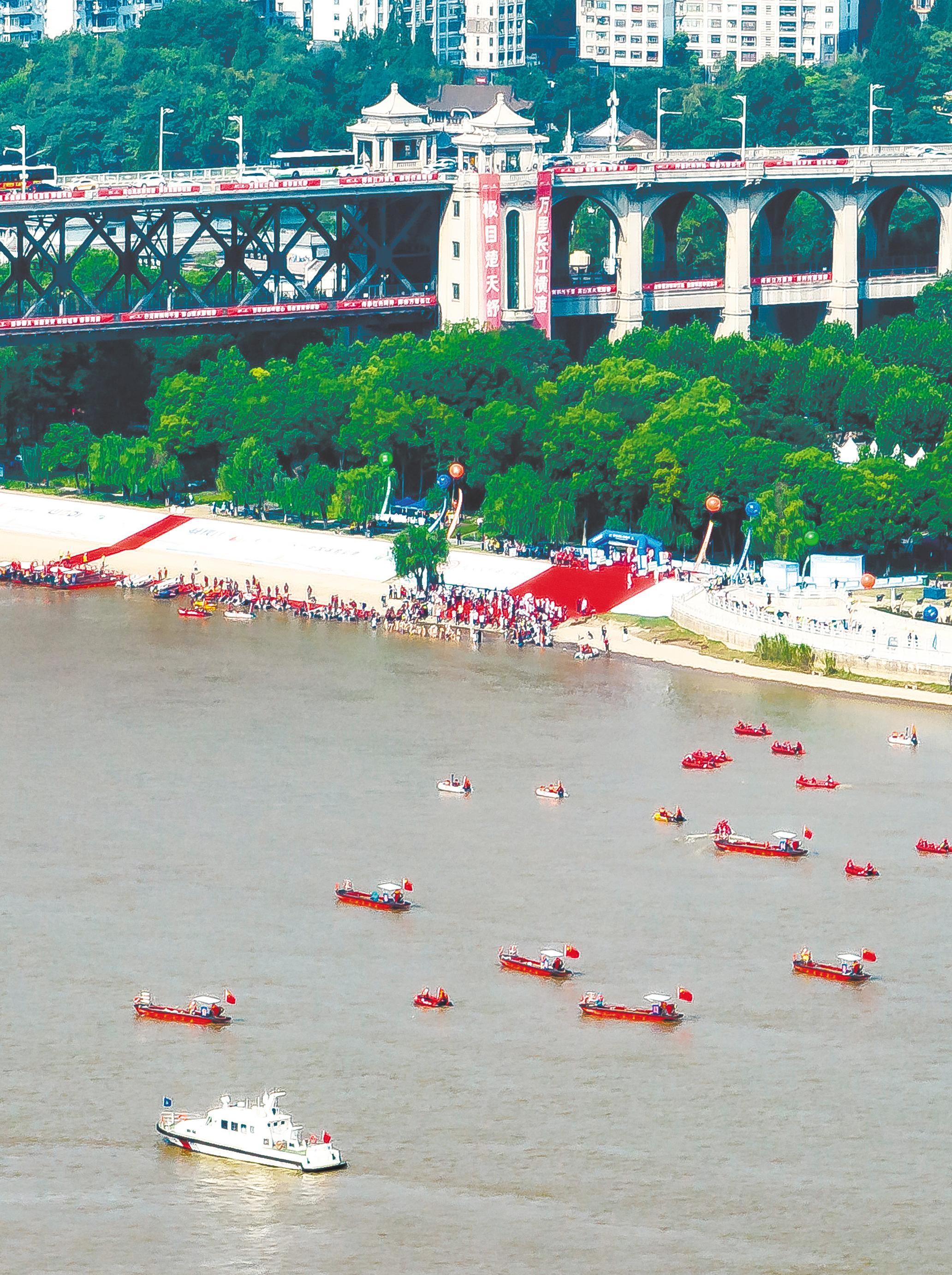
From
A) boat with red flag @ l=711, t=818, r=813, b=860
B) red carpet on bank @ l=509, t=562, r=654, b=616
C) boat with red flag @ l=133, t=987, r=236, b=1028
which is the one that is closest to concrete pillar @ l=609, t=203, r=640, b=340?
red carpet on bank @ l=509, t=562, r=654, b=616

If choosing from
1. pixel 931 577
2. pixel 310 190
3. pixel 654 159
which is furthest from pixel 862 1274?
pixel 654 159

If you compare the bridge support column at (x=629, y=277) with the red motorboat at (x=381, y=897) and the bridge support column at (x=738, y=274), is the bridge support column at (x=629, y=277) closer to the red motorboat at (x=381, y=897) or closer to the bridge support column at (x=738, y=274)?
the bridge support column at (x=738, y=274)

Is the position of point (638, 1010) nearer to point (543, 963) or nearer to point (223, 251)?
point (543, 963)

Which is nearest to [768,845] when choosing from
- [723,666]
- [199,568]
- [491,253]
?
[723,666]

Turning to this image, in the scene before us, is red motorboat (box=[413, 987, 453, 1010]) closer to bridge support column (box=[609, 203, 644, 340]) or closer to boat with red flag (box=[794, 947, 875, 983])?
boat with red flag (box=[794, 947, 875, 983])

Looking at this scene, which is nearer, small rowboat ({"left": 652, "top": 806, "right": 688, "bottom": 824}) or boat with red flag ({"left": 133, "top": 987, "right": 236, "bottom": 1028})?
boat with red flag ({"left": 133, "top": 987, "right": 236, "bottom": 1028})
